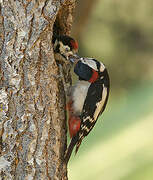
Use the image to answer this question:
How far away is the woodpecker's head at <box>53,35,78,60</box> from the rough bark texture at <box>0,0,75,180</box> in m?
0.39

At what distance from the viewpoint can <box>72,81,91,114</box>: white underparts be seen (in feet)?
9.80

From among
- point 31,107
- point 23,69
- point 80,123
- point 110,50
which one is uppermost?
point 23,69

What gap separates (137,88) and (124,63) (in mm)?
563

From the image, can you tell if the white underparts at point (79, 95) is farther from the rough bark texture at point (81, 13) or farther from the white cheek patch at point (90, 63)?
the rough bark texture at point (81, 13)

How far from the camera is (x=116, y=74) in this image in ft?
26.8

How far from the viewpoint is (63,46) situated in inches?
119

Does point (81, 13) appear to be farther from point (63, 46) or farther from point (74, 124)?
point (74, 124)

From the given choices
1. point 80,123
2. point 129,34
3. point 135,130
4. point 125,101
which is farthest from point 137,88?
point 80,123

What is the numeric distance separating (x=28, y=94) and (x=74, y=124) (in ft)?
1.85

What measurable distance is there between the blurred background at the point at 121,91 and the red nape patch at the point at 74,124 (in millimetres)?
1747

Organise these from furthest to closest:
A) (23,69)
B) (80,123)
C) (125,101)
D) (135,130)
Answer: (125,101) → (135,130) → (80,123) → (23,69)

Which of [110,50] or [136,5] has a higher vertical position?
[136,5]

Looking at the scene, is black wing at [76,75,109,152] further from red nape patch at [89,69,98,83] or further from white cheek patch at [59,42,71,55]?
white cheek patch at [59,42,71,55]

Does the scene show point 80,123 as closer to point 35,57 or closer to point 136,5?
point 35,57
